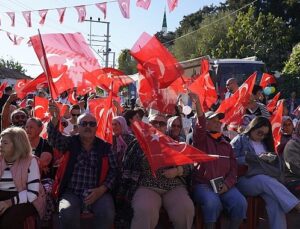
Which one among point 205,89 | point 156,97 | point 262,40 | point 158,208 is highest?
point 262,40

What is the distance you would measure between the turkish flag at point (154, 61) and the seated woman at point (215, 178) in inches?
46.0

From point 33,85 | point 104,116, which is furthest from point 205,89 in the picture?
point 33,85

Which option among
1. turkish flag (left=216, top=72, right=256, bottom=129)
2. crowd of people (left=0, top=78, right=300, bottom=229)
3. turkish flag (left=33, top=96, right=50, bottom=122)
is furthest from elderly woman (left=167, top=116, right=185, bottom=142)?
turkish flag (left=33, top=96, right=50, bottom=122)

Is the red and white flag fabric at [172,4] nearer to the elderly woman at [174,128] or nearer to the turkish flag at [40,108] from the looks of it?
the turkish flag at [40,108]

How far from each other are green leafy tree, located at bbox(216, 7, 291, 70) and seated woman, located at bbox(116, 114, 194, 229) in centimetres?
1864

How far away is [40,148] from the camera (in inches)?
203

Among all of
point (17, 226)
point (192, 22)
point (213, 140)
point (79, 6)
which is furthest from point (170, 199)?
point (192, 22)

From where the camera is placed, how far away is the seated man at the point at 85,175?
4.57 meters

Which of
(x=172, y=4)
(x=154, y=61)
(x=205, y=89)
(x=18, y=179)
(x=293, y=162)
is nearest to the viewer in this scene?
(x=18, y=179)

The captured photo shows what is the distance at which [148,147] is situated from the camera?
185 inches

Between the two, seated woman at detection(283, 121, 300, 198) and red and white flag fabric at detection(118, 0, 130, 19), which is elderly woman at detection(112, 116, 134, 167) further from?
red and white flag fabric at detection(118, 0, 130, 19)

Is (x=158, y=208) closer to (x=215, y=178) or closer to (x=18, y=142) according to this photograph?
(x=215, y=178)

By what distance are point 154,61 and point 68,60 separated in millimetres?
1497

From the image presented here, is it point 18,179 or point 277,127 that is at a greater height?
point 277,127
